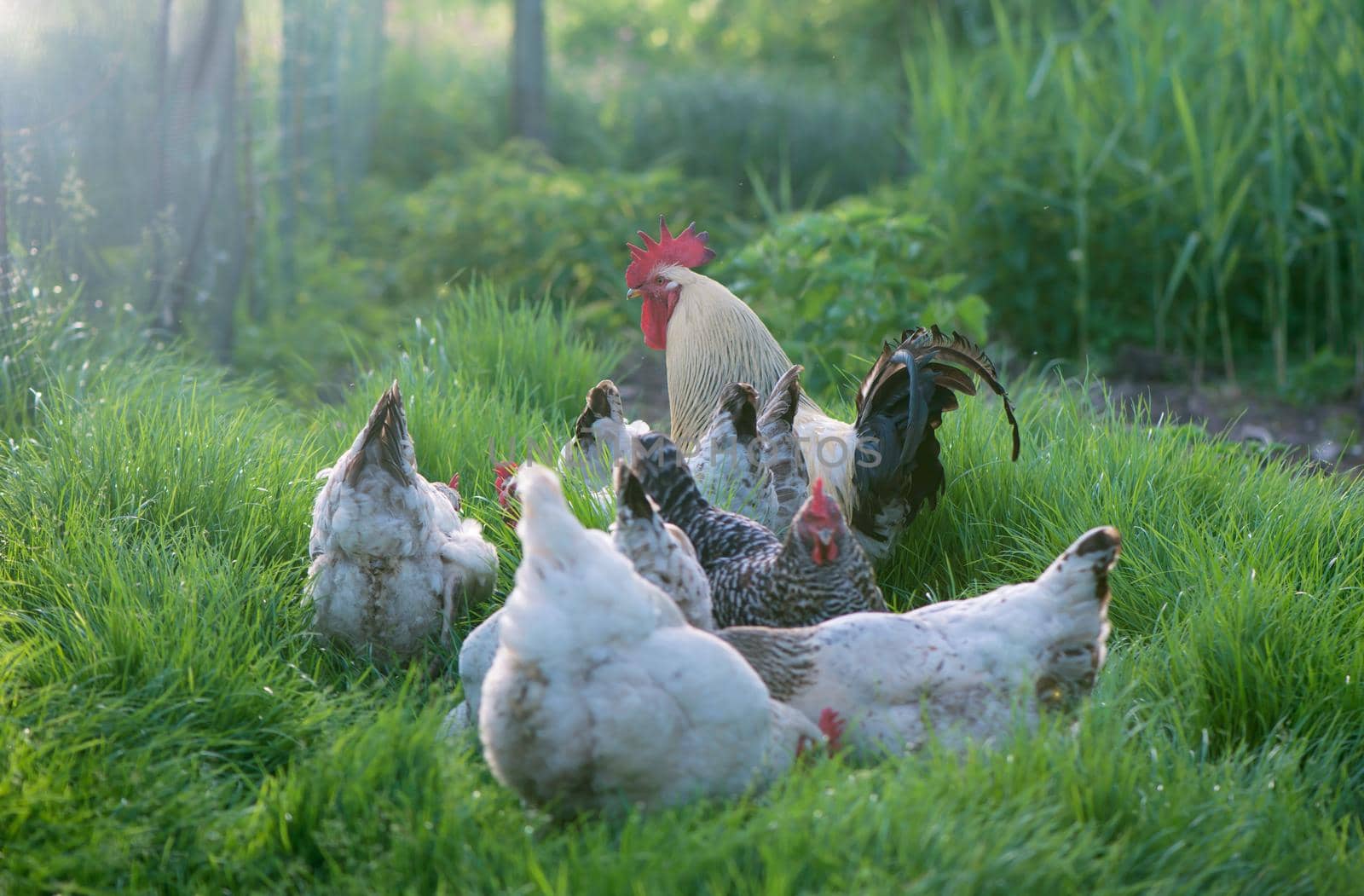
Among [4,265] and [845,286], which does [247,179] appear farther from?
[845,286]

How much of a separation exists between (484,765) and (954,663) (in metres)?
1.06

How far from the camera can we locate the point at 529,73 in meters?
11.7

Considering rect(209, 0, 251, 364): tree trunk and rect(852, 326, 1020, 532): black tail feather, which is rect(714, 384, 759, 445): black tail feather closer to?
rect(852, 326, 1020, 532): black tail feather

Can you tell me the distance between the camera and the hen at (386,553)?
3.03 meters

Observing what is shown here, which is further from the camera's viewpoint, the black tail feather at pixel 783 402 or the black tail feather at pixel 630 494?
the black tail feather at pixel 783 402

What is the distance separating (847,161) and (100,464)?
9.54 metres

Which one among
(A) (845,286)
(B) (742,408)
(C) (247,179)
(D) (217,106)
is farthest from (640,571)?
(C) (247,179)

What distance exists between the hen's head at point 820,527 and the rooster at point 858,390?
29.1 inches

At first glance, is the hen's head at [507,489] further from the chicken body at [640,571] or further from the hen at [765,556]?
the chicken body at [640,571]

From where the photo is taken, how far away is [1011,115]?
24.1 feet

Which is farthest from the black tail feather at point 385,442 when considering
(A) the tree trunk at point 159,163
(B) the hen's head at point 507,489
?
(A) the tree trunk at point 159,163

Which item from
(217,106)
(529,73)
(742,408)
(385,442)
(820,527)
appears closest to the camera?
(820,527)

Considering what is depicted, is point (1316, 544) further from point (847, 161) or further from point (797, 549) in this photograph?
point (847, 161)

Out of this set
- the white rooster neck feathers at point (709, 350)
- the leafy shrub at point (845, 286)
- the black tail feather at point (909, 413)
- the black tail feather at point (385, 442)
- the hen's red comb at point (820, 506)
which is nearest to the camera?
the hen's red comb at point (820, 506)
